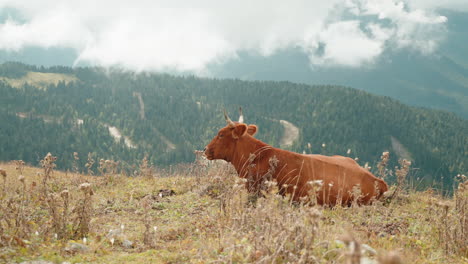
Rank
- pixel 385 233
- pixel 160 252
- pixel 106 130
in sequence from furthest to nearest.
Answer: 1. pixel 106 130
2. pixel 385 233
3. pixel 160 252

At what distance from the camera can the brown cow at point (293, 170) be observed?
850 centimetres

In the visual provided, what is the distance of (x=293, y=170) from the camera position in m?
8.66

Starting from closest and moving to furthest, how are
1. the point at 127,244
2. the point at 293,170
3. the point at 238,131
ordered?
the point at 127,244 → the point at 293,170 → the point at 238,131

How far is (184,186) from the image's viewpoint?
1077cm

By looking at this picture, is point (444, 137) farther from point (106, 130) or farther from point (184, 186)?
point (184, 186)

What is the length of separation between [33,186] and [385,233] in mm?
7450

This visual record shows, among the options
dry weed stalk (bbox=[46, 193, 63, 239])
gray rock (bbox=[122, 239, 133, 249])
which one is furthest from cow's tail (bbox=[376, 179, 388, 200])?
dry weed stalk (bbox=[46, 193, 63, 239])

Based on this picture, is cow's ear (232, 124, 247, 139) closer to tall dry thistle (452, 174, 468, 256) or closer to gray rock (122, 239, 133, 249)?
gray rock (122, 239, 133, 249)

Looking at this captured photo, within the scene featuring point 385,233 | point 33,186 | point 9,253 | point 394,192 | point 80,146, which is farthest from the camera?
point 80,146

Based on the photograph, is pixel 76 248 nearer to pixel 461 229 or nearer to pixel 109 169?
pixel 461 229

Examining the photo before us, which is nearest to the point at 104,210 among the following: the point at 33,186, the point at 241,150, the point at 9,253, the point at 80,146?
the point at 33,186

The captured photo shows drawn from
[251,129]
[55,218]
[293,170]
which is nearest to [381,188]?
[293,170]

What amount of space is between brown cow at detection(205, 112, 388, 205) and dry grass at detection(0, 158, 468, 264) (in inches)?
23.5

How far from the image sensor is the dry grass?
3961 millimetres
